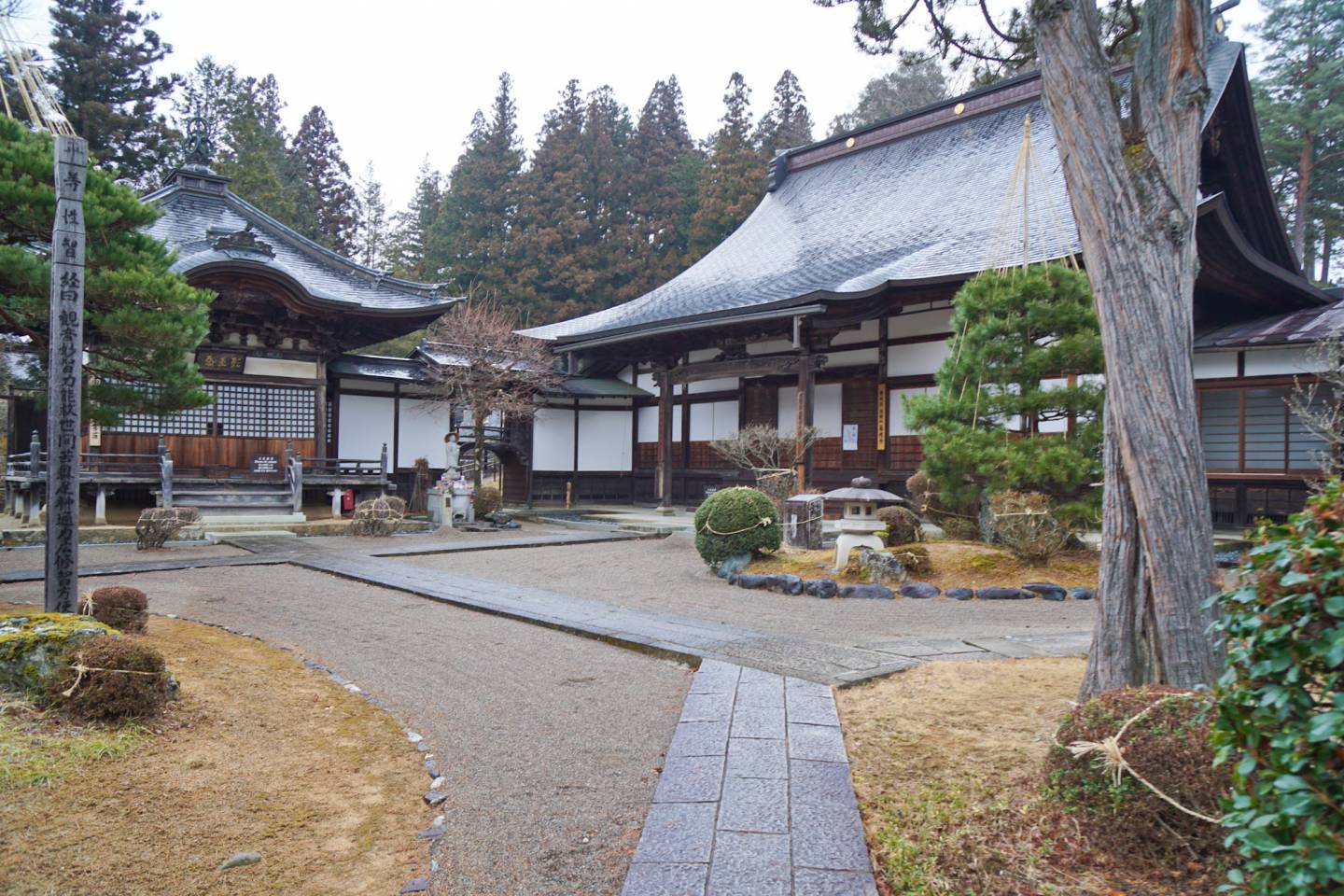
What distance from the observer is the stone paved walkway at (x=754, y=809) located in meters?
2.23

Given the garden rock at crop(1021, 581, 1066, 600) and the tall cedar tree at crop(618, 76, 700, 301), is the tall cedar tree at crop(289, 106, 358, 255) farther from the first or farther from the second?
the garden rock at crop(1021, 581, 1066, 600)

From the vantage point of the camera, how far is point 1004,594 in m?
7.14

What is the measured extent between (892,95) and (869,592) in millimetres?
33473

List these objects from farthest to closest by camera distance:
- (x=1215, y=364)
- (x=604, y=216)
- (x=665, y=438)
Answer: (x=604, y=216) → (x=665, y=438) → (x=1215, y=364)

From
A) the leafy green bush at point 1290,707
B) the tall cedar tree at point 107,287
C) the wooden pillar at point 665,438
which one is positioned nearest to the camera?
the leafy green bush at point 1290,707

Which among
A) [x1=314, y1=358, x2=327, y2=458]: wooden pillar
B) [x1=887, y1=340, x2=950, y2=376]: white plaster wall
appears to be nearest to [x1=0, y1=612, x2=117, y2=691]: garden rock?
[x1=887, y1=340, x2=950, y2=376]: white plaster wall

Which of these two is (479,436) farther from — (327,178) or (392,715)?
(327,178)

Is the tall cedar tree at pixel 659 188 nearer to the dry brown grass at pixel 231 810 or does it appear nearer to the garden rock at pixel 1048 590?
the garden rock at pixel 1048 590

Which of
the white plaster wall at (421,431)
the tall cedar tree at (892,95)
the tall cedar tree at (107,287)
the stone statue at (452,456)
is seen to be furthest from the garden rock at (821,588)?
the tall cedar tree at (892,95)

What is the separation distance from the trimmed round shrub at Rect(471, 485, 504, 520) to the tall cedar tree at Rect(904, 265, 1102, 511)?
28.1ft

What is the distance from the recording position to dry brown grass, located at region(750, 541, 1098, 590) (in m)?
7.64

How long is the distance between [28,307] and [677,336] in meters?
11.1

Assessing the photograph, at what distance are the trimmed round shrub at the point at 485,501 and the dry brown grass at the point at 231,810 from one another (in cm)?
1068

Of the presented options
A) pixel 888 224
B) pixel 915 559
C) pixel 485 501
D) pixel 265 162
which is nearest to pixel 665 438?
pixel 485 501
